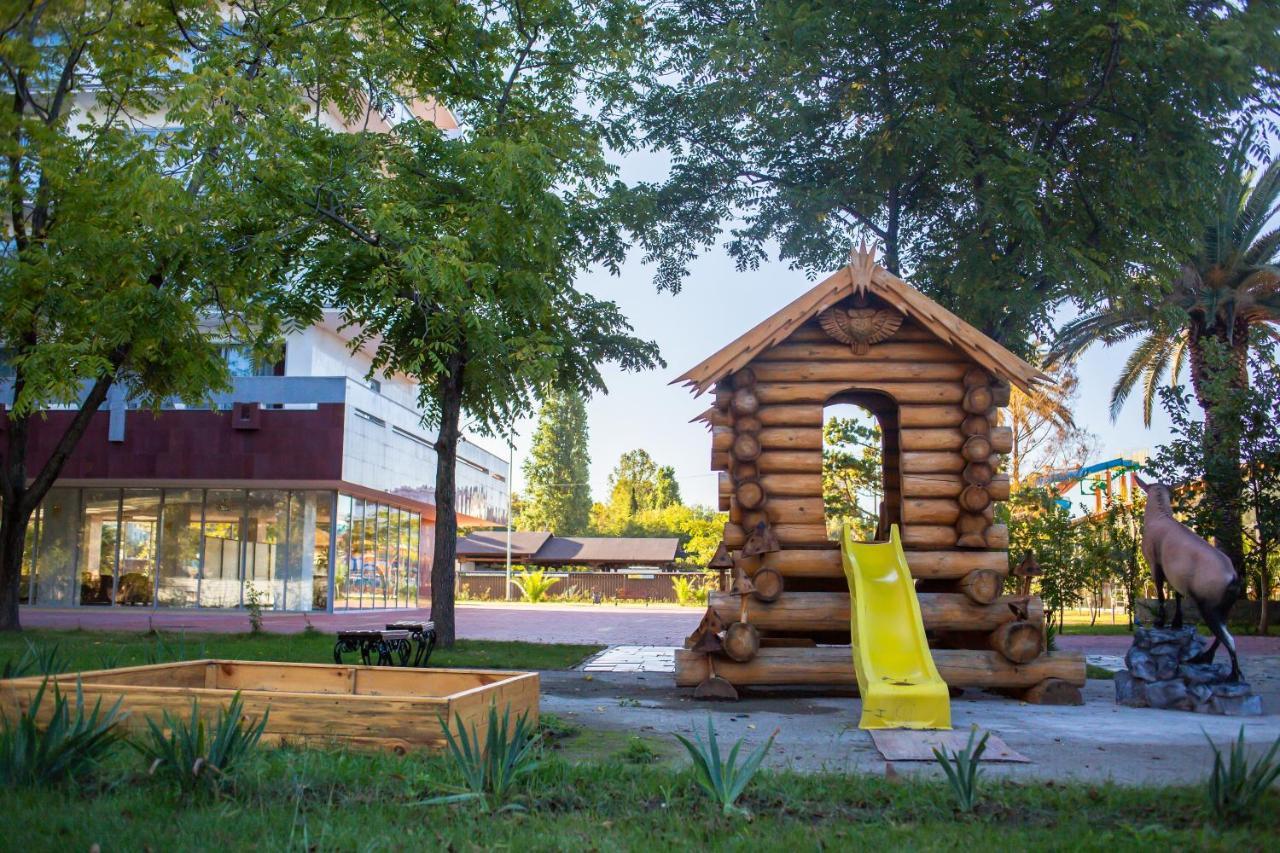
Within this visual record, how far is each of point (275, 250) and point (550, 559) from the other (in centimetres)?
4029

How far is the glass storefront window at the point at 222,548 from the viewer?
2862cm

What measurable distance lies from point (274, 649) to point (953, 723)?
9614mm

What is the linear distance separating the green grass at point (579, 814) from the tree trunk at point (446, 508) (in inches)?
365

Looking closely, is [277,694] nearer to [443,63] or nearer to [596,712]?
[596,712]

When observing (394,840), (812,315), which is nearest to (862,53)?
(812,315)

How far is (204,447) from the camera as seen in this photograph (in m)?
27.2

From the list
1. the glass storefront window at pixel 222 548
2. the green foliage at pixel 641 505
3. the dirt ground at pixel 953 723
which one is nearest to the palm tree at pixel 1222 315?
the dirt ground at pixel 953 723

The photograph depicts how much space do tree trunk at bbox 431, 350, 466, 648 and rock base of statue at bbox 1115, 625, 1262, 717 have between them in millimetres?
9021

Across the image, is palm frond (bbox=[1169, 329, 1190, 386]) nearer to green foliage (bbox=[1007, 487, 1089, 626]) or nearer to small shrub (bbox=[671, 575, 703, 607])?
green foliage (bbox=[1007, 487, 1089, 626])

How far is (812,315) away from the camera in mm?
10695

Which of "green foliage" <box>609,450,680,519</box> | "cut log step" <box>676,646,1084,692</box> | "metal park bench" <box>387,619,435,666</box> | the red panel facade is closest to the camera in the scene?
"cut log step" <box>676,646,1084,692</box>

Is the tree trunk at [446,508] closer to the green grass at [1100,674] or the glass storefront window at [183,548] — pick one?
the green grass at [1100,674]

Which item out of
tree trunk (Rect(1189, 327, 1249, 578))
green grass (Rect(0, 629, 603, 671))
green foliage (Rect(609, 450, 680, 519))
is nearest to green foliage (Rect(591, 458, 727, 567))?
green foliage (Rect(609, 450, 680, 519))

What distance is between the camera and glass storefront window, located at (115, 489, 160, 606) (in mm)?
28844
